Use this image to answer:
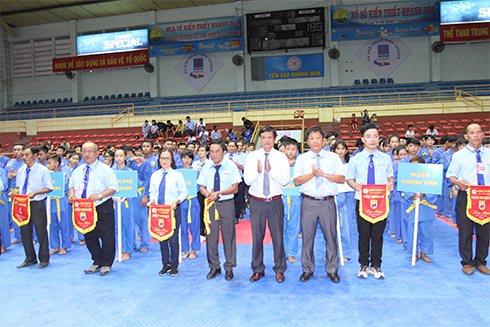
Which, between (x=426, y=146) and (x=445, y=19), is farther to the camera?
(x=445, y=19)

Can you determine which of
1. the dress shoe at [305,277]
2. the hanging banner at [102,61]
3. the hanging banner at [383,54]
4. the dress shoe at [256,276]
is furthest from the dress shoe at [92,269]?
the hanging banner at [383,54]

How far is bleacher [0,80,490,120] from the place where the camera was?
19.1 metres

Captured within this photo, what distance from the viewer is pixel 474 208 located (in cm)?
434

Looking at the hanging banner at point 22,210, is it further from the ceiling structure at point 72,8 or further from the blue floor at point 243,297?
the ceiling structure at point 72,8

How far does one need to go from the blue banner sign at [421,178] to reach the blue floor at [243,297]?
3.56ft

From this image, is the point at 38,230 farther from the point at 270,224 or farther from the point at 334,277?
the point at 334,277

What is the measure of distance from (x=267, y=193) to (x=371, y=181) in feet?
4.50

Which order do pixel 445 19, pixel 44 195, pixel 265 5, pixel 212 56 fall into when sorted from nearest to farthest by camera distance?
1. pixel 44 195
2. pixel 445 19
3. pixel 265 5
4. pixel 212 56

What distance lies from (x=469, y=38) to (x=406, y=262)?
20.4 metres

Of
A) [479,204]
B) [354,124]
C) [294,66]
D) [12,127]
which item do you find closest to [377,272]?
[479,204]

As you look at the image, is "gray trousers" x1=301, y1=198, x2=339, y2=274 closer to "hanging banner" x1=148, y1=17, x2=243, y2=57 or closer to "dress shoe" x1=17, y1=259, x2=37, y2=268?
"dress shoe" x1=17, y1=259, x2=37, y2=268

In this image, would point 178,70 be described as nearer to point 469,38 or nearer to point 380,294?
point 469,38

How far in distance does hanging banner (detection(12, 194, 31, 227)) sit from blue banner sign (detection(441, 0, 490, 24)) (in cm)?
2293

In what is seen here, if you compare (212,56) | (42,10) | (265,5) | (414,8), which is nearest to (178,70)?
(212,56)
